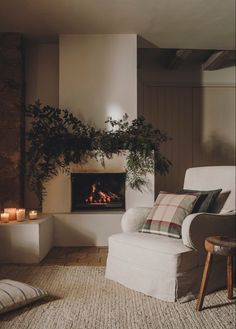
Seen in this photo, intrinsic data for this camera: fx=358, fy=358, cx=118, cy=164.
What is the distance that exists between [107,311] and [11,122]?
2838 millimetres

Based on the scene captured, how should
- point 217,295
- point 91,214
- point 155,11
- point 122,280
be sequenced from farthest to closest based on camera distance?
1. point 91,214
2. point 155,11
3. point 122,280
4. point 217,295

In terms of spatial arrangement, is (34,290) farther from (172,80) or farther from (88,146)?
(172,80)

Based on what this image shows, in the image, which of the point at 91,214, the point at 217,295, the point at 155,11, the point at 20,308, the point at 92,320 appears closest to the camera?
the point at 92,320

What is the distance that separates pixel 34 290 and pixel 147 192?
204 centimetres

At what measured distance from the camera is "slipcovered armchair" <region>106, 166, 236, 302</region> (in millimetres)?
2275

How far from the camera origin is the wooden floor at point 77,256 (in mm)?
3271

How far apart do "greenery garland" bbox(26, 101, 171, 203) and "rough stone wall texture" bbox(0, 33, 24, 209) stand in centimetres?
36

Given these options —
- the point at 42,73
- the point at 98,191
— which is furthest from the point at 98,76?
the point at 98,191

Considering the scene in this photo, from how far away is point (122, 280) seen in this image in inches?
103

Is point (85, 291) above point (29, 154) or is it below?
below

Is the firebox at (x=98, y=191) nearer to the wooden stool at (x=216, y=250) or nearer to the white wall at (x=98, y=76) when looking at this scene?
the white wall at (x=98, y=76)

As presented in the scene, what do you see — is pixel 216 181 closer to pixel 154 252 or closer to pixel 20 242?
pixel 154 252

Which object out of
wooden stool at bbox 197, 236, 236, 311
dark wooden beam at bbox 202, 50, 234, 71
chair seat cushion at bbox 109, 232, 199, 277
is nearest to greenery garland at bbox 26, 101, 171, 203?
chair seat cushion at bbox 109, 232, 199, 277

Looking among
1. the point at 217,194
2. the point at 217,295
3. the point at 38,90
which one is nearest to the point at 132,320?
the point at 217,295
